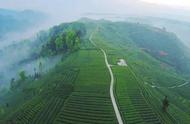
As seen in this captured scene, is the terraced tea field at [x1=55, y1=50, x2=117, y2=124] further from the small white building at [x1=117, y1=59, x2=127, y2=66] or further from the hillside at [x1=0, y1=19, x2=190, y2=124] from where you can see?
the small white building at [x1=117, y1=59, x2=127, y2=66]

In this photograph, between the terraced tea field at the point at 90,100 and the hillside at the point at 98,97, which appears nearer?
the terraced tea field at the point at 90,100

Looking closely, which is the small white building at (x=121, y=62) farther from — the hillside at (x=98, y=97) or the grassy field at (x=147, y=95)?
the grassy field at (x=147, y=95)

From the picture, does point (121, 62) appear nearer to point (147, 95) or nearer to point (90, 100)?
point (147, 95)

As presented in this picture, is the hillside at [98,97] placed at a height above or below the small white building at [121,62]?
below

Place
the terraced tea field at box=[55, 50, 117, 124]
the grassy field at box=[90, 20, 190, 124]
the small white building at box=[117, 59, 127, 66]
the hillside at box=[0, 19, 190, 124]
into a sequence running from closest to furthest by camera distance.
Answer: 1. the terraced tea field at box=[55, 50, 117, 124]
2. the hillside at box=[0, 19, 190, 124]
3. the grassy field at box=[90, 20, 190, 124]
4. the small white building at box=[117, 59, 127, 66]

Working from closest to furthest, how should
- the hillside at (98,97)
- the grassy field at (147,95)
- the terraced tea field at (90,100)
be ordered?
the terraced tea field at (90,100) < the hillside at (98,97) < the grassy field at (147,95)

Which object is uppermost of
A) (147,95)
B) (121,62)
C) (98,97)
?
(121,62)

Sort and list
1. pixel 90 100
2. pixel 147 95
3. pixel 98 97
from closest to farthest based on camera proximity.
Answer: pixel 90 100
pixel 98 97
pixel 147 95

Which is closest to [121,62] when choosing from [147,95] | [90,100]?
[147,95]

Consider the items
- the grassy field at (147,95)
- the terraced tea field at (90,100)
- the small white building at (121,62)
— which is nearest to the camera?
the terraced tea field at (90,100)

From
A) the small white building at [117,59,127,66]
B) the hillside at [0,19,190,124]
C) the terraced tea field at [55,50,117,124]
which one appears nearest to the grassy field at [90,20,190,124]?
the hillside at [0,19,190,124]

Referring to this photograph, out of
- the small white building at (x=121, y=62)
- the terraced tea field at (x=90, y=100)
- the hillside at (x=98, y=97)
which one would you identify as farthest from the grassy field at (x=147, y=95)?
the terraced tea field at (x=90, y=100)
